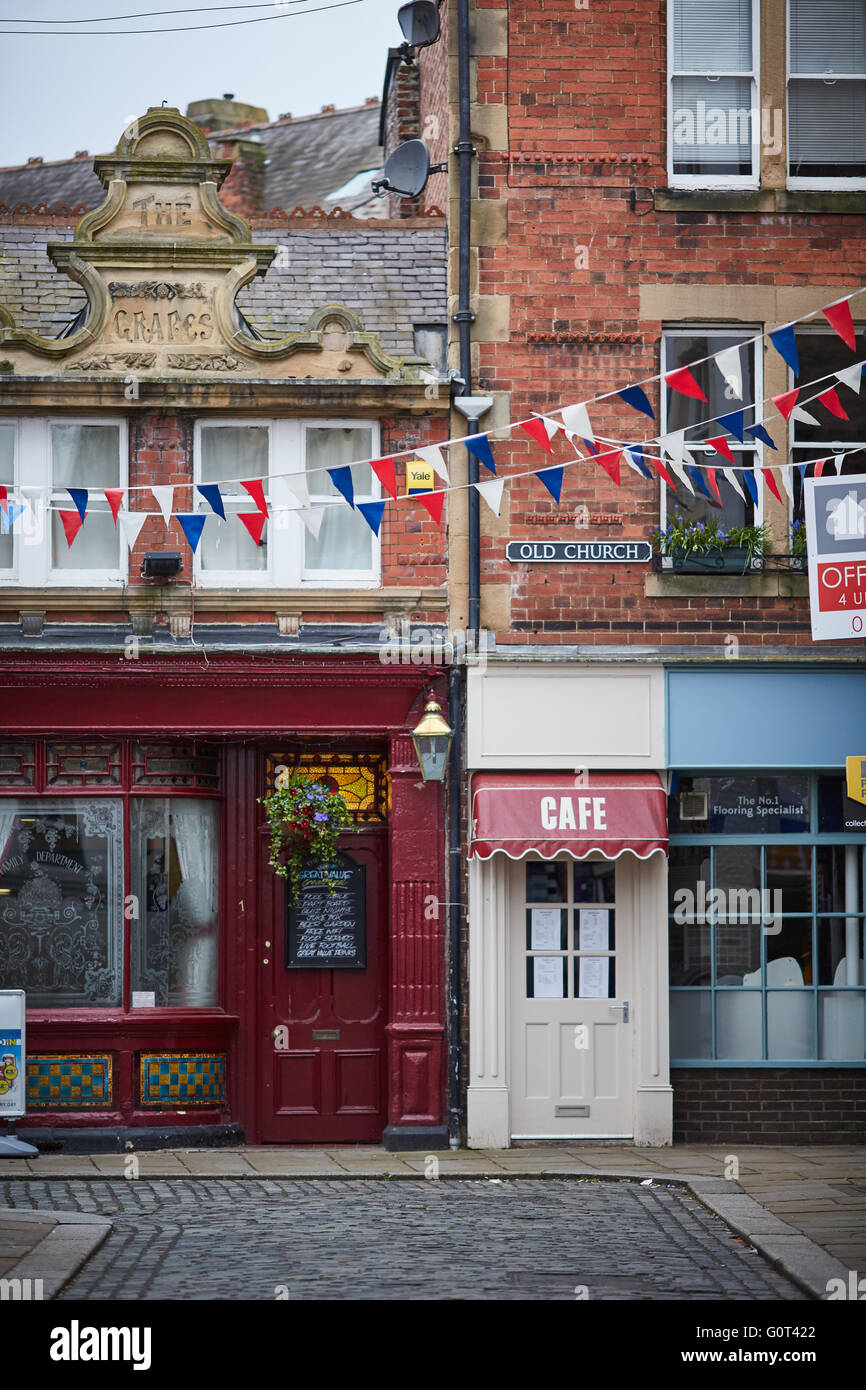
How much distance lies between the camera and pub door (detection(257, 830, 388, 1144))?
14.6 metres

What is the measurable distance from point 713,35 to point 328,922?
7985 mm

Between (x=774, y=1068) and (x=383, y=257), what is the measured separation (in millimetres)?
7448

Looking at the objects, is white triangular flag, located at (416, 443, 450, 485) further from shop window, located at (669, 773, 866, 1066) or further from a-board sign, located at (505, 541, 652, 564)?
shop window, located at (669, 773, 866, 1066)

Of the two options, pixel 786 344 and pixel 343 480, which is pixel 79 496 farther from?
pixel 786 344

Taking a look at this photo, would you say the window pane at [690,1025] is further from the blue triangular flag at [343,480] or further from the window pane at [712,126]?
the window pane at [712,126]

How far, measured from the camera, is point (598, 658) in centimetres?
1434

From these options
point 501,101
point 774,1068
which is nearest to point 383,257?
point 501,101

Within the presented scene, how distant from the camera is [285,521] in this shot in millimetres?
14547

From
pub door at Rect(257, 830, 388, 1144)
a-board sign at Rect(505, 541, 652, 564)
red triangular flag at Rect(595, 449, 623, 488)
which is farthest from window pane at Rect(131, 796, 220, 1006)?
red triangular flag at Rect(595, 449, 623, 488)

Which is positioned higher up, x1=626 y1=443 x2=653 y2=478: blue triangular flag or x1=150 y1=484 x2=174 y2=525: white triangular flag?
x1=626 y1=443 x2=653 y2=478: blue triangular flag

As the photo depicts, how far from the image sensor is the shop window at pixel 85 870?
566 inches

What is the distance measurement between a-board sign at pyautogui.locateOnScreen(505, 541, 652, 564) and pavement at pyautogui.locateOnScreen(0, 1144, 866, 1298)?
15.3 feet

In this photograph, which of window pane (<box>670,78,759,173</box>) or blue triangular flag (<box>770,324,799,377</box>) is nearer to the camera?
blue triangular flag (<box>770,324,799,377</box>)

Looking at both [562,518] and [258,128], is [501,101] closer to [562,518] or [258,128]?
[562,518]
